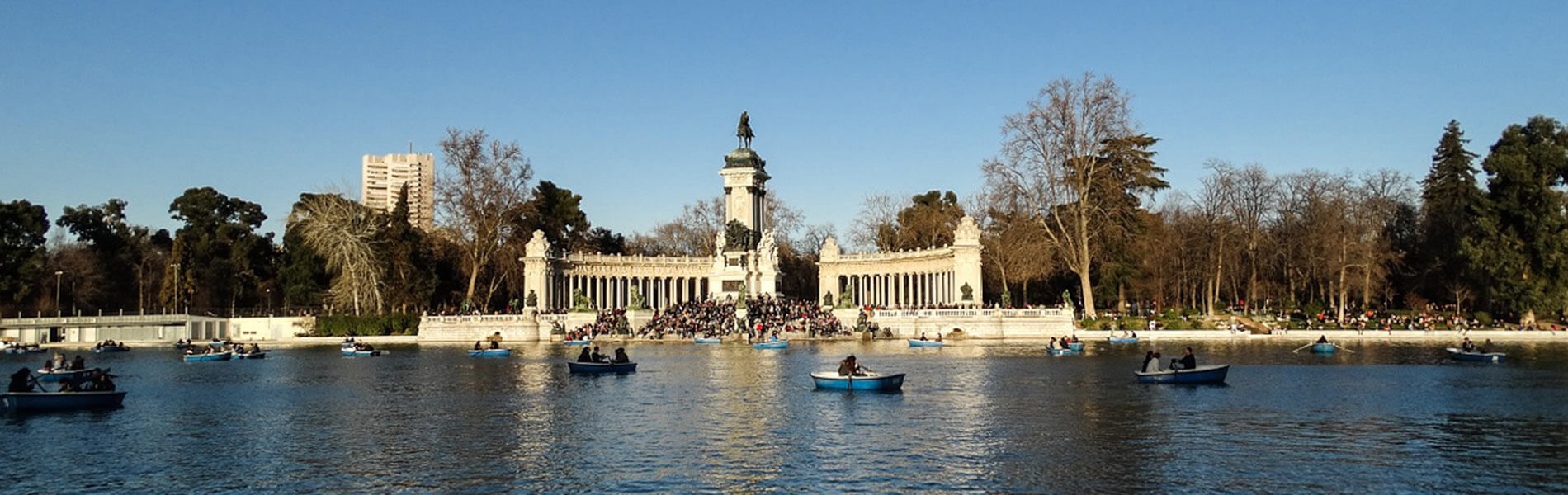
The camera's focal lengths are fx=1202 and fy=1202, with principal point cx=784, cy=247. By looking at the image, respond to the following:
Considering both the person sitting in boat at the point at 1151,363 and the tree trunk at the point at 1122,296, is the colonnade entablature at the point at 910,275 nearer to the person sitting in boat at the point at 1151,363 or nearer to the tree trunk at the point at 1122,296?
the tree trunk at the point at 1122,296

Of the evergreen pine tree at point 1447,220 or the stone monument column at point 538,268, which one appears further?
the stone monument column at point 538,268

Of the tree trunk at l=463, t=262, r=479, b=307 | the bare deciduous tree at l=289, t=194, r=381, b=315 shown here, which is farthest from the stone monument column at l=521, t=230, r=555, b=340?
the bare deciduous tree at l=289, t=194, r=381, b=315

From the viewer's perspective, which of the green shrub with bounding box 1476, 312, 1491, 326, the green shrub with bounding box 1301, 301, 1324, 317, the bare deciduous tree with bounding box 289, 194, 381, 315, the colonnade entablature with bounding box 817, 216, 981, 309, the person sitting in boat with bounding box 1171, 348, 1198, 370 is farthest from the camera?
the colonnade entablature with bounding box 817, 216, 981, 309

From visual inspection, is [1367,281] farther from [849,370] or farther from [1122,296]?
[849,370]

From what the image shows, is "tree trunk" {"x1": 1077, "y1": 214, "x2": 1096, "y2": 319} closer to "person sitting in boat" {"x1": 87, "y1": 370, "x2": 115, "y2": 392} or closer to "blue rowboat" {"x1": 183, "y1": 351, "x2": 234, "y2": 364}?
"blue rowboat" {"x1": 183, "y1": 351, "x2": 234, "y2": 364}

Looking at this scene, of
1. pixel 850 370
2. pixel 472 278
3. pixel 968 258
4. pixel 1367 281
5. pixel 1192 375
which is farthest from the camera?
pixel 472 278

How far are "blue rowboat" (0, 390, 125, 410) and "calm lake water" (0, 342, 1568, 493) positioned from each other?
1.67 ft

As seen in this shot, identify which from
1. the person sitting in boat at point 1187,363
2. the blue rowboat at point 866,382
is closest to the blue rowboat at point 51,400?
the blue rowboat at point 866,382

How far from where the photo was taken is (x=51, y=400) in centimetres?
3200

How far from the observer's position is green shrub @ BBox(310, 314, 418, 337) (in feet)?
250

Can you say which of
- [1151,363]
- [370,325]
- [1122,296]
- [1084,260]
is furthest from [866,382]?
[1122,296]

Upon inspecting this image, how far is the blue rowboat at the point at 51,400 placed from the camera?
3189cm

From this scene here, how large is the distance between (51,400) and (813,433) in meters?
20.8

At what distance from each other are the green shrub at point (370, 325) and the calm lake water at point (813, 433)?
3141 centimetres
